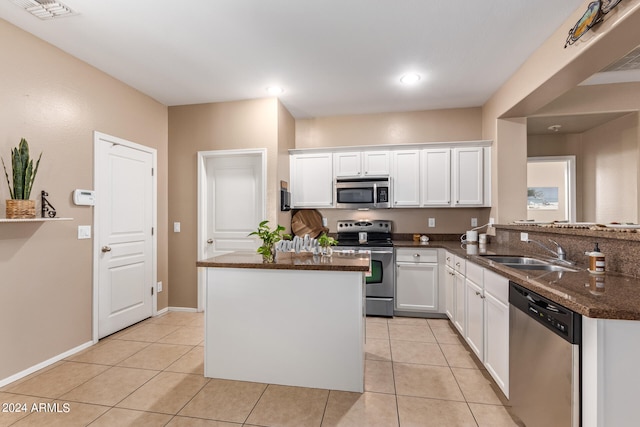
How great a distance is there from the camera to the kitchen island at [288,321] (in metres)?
2.12

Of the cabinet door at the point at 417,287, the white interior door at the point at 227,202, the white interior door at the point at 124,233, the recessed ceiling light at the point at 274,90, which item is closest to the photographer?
the white interior door at the point at 124,233

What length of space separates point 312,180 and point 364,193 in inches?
29.8

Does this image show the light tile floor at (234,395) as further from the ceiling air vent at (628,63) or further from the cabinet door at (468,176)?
the ceiling air vent at (628,63)

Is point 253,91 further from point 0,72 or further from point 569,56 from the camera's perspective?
point 569,56

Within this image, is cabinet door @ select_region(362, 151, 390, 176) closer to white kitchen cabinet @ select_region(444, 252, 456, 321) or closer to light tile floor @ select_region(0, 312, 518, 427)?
white kitchen cabinet @ select_region(444, 252, 456, 321)

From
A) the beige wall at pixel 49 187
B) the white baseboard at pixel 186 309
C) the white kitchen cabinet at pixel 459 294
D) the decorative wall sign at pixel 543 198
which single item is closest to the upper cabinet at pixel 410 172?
the white kitchen cabinet at pixel 459 294

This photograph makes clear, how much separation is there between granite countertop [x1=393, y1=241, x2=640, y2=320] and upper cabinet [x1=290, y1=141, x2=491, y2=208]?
6.22 feet

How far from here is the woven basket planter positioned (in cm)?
214

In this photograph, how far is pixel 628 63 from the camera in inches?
107

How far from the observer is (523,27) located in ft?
7.66

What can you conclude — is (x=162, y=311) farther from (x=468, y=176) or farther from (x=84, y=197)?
(x=468, y=176)

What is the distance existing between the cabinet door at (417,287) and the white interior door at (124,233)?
10.1 feet

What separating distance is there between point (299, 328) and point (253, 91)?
2.73 metres

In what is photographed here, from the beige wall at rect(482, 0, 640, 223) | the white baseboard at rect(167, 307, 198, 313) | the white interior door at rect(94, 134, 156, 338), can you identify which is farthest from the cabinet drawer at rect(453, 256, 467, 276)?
the white interior door at rect(94, 134, 156, 338)
